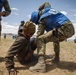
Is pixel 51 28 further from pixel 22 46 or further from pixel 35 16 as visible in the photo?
pixel 22 46

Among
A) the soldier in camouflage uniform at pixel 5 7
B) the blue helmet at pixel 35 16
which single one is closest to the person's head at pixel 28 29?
the blue helmet at pixel 35 16

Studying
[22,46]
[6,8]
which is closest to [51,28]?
[22,46]

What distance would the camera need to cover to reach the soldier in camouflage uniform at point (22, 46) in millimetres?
5764

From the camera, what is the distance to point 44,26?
6352 mm

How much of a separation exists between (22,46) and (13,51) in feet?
0.98

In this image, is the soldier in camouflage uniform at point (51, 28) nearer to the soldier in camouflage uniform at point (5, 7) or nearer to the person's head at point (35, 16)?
the person's head at point (35, 16)

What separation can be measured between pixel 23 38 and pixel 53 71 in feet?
4.01

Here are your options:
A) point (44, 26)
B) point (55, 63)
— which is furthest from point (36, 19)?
point (55, 63)

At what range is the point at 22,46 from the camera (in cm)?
598

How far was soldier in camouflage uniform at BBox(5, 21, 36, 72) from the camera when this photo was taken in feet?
18.9

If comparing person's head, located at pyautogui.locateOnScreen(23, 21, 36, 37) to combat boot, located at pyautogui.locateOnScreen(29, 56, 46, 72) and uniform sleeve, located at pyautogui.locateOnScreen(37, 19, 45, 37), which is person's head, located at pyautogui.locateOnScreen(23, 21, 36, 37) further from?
combat boot, located at pyautogui.locateOnScreen(29, 56, 46, 72)

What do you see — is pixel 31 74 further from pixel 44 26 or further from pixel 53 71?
pixel 44 26

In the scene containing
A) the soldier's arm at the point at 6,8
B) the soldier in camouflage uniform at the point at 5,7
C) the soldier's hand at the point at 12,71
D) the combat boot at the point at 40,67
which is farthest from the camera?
the soldier's arm at the point at 6,8

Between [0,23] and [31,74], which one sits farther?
[0,23]
